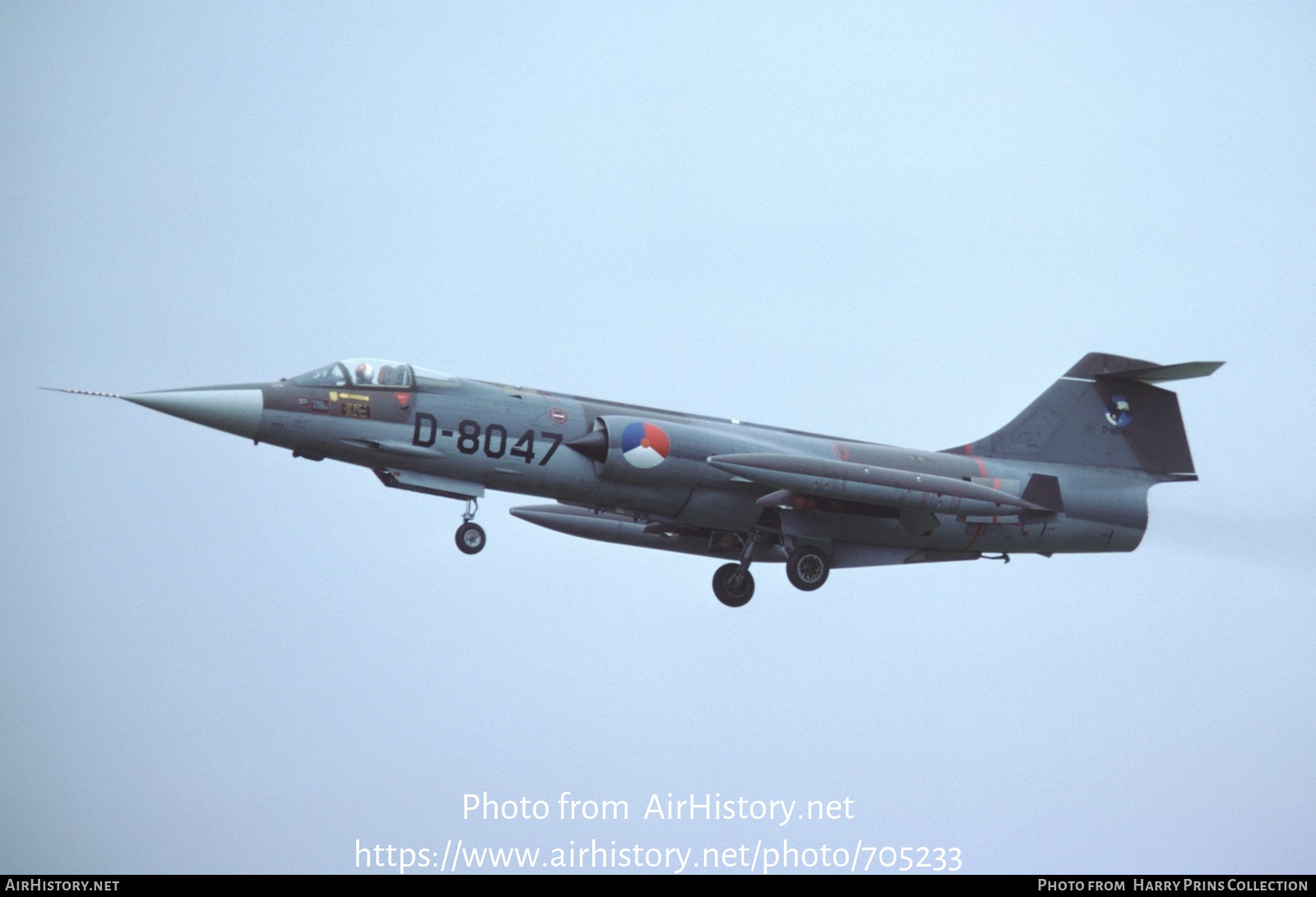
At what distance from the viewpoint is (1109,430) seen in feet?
87.6

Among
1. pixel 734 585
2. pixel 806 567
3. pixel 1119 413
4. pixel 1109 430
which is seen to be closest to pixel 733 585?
pixel 734 585

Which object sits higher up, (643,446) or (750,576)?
(643,446)

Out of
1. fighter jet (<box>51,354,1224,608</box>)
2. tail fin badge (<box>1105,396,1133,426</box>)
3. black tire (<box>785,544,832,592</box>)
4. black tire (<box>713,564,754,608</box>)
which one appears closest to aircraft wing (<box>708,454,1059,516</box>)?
fighter jet (<box>51,354,1224,608</box>)

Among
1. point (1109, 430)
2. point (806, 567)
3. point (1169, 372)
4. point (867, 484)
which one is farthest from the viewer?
point (1109, 430)

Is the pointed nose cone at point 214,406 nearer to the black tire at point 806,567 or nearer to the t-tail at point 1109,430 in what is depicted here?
the black tire at point 806,567

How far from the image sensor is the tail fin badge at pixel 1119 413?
2672 centimetres

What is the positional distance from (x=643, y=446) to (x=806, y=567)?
3.22 m

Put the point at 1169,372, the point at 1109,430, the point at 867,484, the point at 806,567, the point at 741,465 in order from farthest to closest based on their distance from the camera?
the point at 1109,430 < the point at 1169,372 < the point at 806,567 < the point at 867,484 < the point at 741,465

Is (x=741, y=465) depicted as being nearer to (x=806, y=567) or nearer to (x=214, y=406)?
(x=806, y=567)

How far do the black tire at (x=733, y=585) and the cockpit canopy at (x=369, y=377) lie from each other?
5.51 m

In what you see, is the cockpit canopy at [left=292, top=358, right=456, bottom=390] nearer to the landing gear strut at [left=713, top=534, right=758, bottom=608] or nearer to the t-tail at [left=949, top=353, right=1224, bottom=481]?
the landing gear strut at [left=713, top=534, right=758, bottom=608]

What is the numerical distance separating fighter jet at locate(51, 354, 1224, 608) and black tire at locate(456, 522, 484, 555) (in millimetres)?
22

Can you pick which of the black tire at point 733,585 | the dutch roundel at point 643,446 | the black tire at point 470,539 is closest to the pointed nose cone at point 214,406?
the black tire at point 470,539

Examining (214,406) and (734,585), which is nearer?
(214,406)
